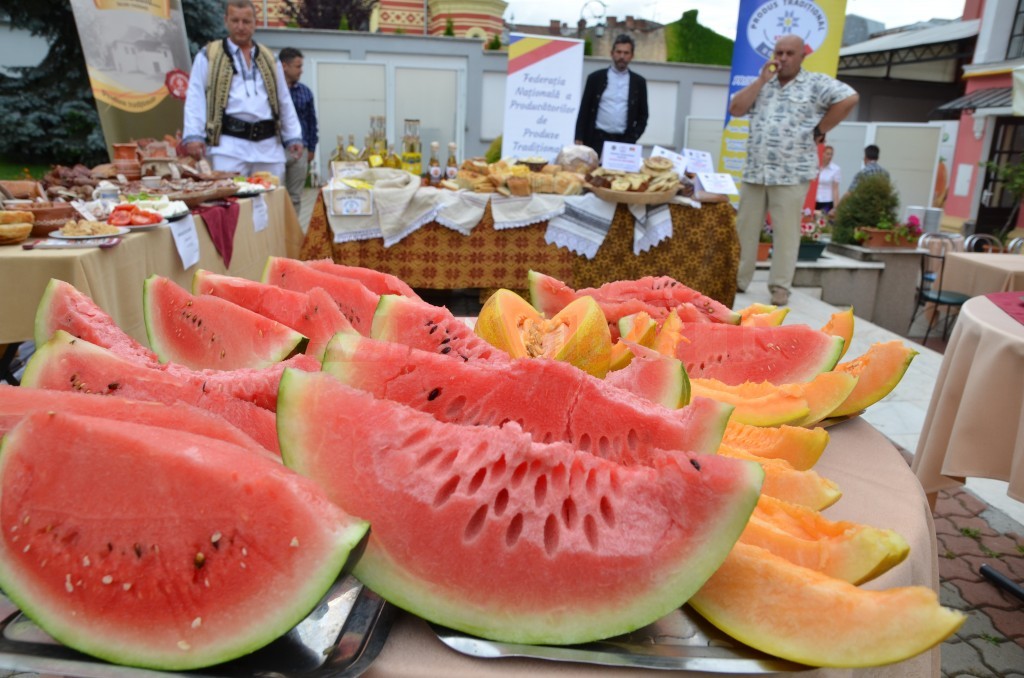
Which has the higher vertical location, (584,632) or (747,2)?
(747,2)

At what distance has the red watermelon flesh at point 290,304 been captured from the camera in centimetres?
133

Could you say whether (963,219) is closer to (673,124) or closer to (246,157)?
(673,124)

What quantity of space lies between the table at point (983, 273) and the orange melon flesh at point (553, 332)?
11.6ft

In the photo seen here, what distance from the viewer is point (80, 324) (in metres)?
1.13

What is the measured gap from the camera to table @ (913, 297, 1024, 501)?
1971 millimetres

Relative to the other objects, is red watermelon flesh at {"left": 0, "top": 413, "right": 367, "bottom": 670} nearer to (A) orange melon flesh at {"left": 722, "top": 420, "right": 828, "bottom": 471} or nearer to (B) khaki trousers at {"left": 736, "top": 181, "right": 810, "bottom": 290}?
(A) orange melon flesh at {"left": 722, "top": 420, "right": 828, "bottom": 471}

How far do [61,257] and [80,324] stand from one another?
1.64m

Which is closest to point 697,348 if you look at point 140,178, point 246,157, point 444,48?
point 140,178

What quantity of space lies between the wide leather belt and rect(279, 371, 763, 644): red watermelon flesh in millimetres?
5516

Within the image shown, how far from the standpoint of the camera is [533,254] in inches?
199

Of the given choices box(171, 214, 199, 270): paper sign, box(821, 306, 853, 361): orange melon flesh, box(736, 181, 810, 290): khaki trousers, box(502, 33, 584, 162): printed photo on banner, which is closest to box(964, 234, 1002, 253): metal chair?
box(736, 181, 810, 290): khaki trousers

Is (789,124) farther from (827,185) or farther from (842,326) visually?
(827,185)

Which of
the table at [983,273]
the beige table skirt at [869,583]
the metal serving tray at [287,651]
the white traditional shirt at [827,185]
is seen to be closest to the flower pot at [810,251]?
the table at [983,273]

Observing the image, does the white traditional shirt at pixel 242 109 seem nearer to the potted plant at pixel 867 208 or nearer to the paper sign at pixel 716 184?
the paper sign at pixel 716 184
